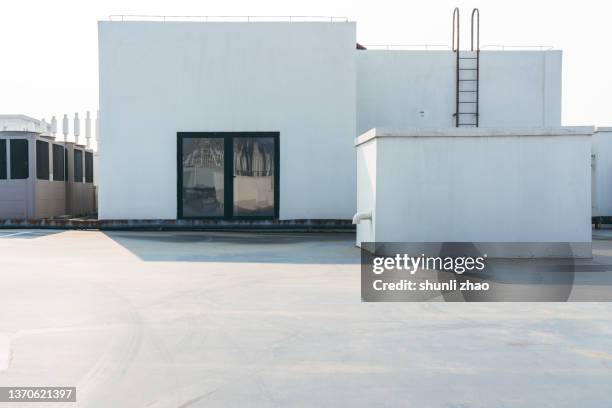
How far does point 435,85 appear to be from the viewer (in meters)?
19.1

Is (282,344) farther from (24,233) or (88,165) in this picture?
(88,165)

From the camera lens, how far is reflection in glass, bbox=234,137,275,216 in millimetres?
17328

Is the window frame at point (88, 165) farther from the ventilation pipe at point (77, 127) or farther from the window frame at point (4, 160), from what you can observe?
the ventilation pipe at point (77, 127)

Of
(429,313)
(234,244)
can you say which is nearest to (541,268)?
(429,313)

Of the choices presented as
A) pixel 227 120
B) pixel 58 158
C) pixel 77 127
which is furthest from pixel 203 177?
pixel 77 127

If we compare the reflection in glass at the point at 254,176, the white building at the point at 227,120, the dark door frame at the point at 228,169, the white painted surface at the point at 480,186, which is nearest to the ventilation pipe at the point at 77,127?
the white building at the point at 227,120

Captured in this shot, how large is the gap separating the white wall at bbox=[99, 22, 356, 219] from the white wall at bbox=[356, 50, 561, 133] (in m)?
1.76

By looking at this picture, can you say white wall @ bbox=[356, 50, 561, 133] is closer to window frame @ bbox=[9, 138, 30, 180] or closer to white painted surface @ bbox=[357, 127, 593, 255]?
white painted surface @ bbox=[357, 127, 593, 255]

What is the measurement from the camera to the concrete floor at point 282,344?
390cm

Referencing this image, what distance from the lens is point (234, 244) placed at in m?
13.4

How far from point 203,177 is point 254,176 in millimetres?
1380

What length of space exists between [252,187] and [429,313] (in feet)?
37.9

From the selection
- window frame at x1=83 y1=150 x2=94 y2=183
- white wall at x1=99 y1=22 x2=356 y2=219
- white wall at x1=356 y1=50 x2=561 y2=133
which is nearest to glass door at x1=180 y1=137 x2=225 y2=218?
white wall at x1=99 y1=22 x2=356 y2=219

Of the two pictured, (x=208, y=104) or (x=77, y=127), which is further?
(x=77, y=127)
